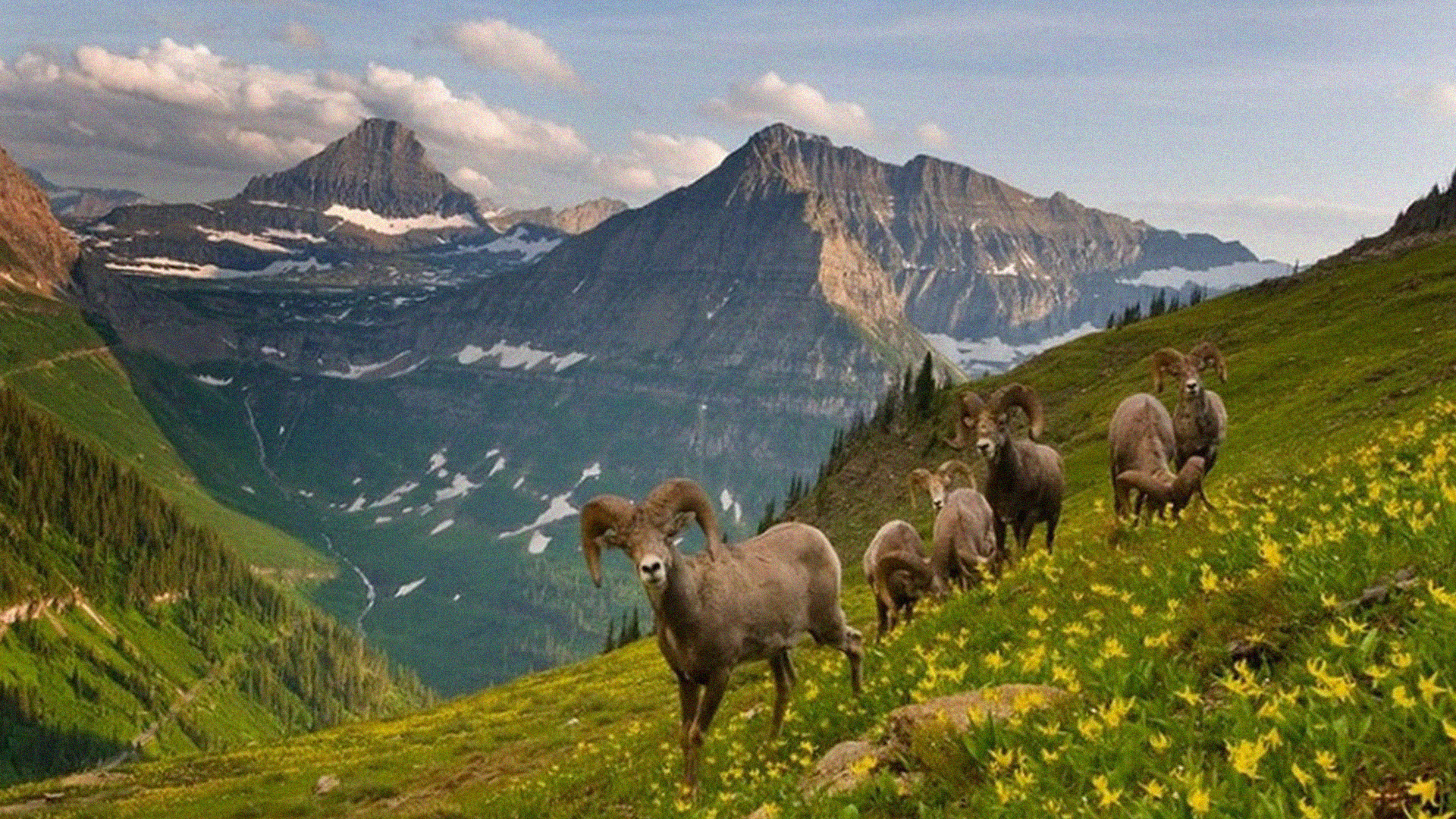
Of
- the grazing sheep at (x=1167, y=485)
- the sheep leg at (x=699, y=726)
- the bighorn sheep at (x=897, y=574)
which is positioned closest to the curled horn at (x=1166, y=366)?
the grazing sheep at (x=1167, y=485)

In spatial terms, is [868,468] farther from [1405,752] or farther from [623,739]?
[1405,752]

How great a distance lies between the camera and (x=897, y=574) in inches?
939

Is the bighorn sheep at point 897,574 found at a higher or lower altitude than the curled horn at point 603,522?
lower

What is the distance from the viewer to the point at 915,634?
Result: 1535 centimetres

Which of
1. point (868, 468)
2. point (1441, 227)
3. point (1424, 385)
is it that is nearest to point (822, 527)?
point (868, 468)

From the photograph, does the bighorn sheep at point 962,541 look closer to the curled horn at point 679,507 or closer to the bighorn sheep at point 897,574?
the bighorn sheep at point 897,574

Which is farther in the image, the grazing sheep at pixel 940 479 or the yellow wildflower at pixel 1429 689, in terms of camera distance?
the grazing sheep at pixel 940 479

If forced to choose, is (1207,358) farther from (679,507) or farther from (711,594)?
(679,507)

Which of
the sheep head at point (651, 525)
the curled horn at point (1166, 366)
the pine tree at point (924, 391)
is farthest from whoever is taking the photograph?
the pine tree at point (924, 391)

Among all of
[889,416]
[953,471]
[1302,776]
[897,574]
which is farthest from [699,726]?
[889,416]

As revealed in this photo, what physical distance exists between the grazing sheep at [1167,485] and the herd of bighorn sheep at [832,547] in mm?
34

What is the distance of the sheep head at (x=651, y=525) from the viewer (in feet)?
39.8

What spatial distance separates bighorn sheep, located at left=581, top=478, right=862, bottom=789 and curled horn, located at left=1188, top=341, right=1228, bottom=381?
1465 centimetres

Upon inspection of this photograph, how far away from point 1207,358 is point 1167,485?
7751 mm
